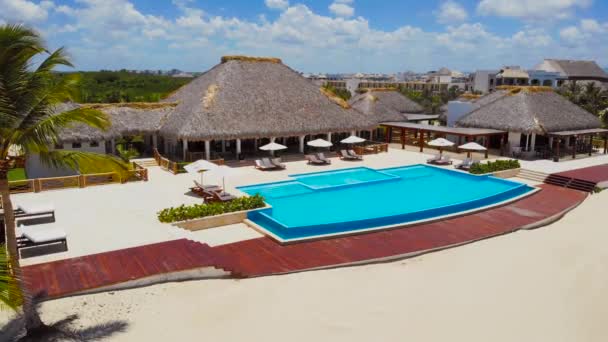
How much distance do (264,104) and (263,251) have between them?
15.4 meters

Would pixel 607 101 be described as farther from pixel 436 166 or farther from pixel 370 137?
pixel 436 166

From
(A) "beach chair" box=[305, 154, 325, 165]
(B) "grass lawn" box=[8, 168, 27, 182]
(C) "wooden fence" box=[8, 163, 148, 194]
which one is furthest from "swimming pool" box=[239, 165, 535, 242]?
(B) "grass lawn" box=[8, 168, 27, 182]

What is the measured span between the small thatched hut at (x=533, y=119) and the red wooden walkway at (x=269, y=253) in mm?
11018

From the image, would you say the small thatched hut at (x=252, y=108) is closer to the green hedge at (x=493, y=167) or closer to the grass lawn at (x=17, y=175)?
the grass lawn at (x=17, y=175)

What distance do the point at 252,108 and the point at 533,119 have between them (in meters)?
17.2

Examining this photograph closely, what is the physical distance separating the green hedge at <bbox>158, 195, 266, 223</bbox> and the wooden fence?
4.11m

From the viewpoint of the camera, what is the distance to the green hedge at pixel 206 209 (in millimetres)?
14719

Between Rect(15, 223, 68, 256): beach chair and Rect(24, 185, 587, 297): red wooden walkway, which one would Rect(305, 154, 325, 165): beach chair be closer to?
Rect(24, 185, 587, 297): red wooden walkway

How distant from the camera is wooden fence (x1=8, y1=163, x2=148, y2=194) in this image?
18328 millimetres

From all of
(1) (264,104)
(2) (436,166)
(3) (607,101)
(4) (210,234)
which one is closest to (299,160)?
(1) (264,104)

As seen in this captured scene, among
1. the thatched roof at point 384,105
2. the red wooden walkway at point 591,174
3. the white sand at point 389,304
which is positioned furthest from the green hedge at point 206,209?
the thatched roof at point 384,105

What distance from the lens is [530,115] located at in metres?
28.8

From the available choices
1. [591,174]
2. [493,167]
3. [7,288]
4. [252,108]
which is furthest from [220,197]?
[591,174]

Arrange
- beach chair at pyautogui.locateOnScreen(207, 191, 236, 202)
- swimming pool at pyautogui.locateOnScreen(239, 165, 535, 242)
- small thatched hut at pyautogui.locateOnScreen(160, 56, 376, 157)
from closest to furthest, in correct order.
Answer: swimming pool at pyautogui.locateOnScreen(239, 165, 535, 242)
beach chair at pyautogui.locateOnScreen(207, 191, 236, 202)
small thatched hut at pyautogui.locateOnScreen(160, 56, 376, 157)
